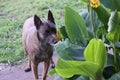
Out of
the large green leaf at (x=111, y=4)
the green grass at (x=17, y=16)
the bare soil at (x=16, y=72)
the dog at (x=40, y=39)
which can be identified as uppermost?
the large green leaf at (x=111, y=4)

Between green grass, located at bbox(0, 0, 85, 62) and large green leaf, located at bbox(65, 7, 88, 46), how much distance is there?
10.6 ft

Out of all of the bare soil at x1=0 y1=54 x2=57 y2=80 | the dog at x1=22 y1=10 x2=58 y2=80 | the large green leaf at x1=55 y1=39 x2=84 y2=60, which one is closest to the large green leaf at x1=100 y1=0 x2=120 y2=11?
the large green leaf at x1=55 y1=39 x2=84 y2=60

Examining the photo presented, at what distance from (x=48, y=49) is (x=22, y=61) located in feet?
4.61

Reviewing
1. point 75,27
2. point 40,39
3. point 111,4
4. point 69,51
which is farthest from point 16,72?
point 69,51

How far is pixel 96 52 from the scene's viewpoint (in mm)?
2584

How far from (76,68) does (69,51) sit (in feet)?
1.08

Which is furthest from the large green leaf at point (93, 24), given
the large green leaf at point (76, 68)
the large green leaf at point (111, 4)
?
the large green leaf at point (76, 68)

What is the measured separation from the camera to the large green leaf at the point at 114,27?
2773 mm

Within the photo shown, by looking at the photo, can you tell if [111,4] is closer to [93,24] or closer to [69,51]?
[93,24]

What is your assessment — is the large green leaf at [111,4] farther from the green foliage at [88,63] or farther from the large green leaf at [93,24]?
the green foliage at [88,63]

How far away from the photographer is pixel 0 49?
22.5ft

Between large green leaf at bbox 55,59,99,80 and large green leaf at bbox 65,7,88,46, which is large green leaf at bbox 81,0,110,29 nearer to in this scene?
large green leaf at bbox 65,7,88,46

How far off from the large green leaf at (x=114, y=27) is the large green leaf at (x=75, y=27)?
35cm

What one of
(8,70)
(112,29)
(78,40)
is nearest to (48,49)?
(8,70)
